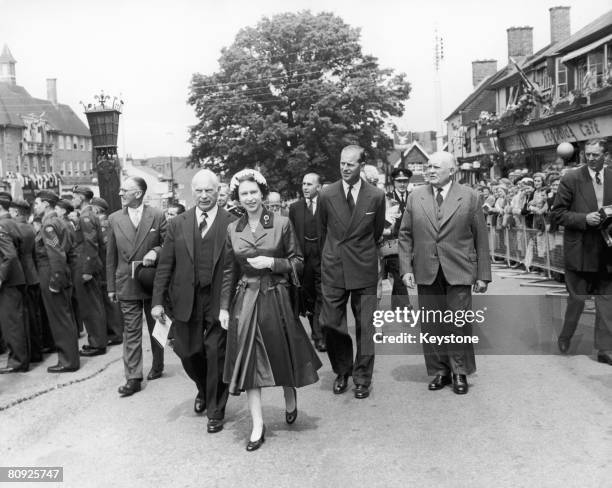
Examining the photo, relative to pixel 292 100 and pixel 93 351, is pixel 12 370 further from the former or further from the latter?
pixel 292 100

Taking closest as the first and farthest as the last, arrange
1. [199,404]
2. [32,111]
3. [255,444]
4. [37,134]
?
[255,444]
[199,404]
[37,134]
[32,111]

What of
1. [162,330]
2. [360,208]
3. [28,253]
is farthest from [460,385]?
[28,253]

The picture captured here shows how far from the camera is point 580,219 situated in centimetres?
718

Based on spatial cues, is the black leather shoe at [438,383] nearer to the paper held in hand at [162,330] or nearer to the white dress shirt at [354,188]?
the white dress shirt at [354,188]

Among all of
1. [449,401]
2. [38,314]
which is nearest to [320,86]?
[38,314]

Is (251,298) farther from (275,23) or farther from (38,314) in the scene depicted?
(275,23)

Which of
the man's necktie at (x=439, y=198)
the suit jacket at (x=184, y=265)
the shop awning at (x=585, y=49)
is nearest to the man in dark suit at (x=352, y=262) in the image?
the man's necktie at (x=439, y=198)

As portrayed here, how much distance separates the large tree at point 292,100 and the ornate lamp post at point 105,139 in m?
26.4

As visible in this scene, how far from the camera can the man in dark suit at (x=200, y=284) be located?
5621 mm

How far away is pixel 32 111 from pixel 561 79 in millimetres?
68224

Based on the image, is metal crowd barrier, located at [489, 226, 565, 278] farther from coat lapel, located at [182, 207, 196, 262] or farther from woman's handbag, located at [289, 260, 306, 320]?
coat lapel, located at [182, 207, 196, 262]

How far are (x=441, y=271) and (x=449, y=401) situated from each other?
1129 mm

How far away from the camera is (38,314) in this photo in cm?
895

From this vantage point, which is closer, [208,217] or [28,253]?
[208,217]
